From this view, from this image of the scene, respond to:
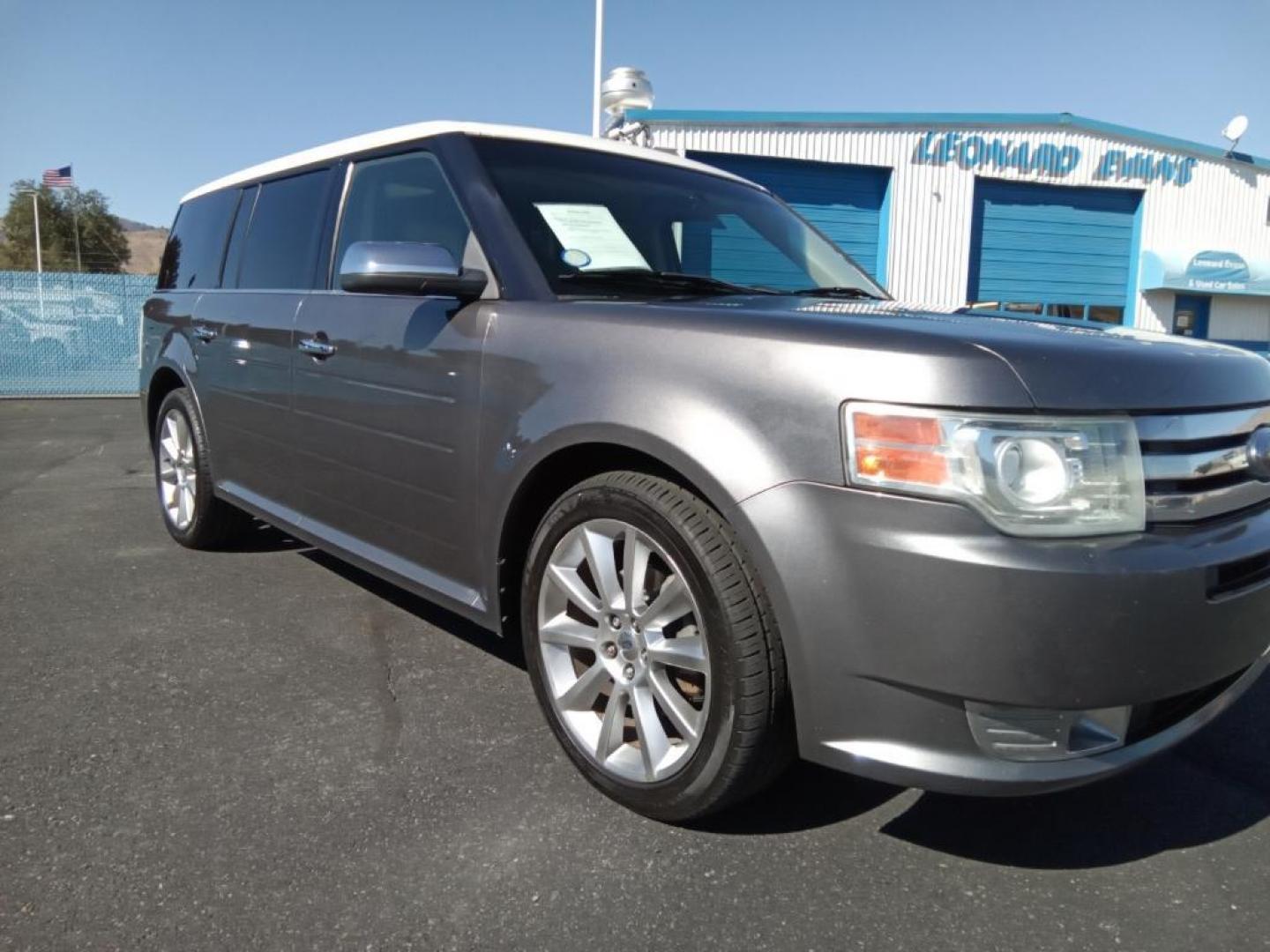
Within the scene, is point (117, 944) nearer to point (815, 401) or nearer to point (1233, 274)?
point (815, 401)

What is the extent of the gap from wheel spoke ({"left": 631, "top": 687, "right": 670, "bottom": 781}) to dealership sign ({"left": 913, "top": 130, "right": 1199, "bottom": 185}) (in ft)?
50.2

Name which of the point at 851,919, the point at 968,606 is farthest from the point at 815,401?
the point at 851,919

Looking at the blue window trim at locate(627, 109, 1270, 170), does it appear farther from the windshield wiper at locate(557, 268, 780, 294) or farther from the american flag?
the american flag

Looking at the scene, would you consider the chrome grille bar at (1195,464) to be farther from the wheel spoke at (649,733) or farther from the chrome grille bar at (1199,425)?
the wheel spoke at (649,733)

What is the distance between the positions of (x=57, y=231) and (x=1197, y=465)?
210ft

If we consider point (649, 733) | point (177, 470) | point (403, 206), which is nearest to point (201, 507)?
point (177, 470)

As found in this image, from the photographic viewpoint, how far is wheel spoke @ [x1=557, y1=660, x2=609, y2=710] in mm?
2379

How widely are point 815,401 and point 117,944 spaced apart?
1748mm

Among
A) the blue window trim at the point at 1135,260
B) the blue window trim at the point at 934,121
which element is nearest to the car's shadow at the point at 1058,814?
the blue window trim at the point at 934,121

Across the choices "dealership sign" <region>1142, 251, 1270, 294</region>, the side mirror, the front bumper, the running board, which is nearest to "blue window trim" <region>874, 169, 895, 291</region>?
"dealership sign" <region>1142, 251, 1270, 294</region>

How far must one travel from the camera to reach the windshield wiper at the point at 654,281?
2.74 metres

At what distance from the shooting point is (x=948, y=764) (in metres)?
1.83

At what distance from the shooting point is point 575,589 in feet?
7.84

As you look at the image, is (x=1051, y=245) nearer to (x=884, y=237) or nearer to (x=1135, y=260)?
(x=1135, y=260)
